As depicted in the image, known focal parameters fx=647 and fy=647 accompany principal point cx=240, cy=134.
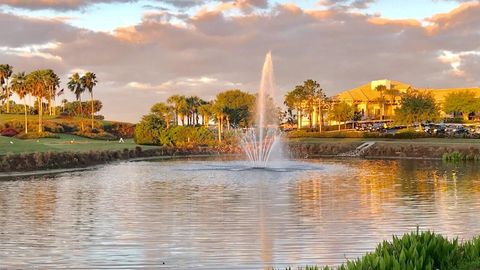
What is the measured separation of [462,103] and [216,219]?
11115 cm

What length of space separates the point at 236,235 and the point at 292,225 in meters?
2.17

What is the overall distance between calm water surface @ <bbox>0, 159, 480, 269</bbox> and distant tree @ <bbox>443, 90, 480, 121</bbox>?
307ft

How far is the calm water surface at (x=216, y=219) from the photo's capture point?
1259 cm

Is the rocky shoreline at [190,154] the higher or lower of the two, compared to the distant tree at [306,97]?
lower

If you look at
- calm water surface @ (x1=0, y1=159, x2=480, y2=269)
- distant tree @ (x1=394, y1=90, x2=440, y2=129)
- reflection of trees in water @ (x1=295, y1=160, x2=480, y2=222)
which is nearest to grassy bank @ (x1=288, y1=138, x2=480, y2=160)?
distant tree @ (x1=394, y1=90, x2=440, y2=129)

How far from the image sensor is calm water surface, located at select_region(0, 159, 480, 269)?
12594 mm

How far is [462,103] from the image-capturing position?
120 metres

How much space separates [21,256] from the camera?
41.6 ft

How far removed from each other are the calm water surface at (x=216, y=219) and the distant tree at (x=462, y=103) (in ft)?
307

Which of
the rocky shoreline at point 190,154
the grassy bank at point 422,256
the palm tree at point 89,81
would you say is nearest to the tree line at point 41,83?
the palm tree at point 89,81

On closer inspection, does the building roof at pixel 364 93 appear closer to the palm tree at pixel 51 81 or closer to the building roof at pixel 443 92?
the building roof at pixel 443 92

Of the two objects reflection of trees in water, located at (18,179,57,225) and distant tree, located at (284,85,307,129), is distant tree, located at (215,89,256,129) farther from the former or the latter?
reflection of trees in water, located at (18,179,57,225)

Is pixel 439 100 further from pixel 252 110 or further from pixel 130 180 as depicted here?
pixel 130 180

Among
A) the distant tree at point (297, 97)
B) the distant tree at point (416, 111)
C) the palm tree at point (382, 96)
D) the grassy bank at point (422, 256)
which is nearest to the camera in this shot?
the grassy bank at point (422, 256)
